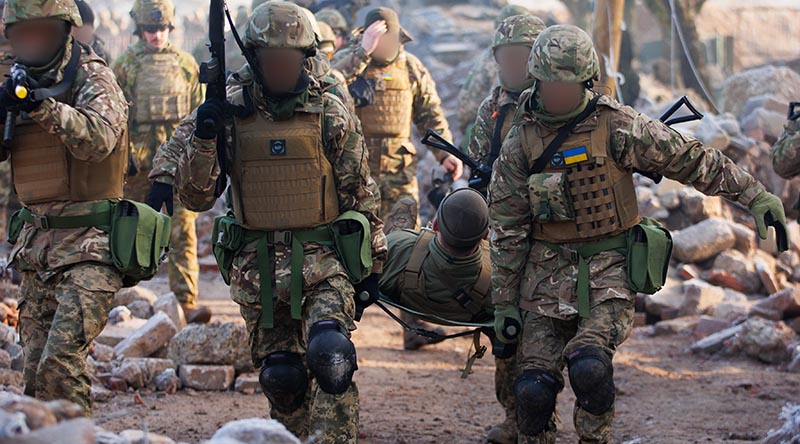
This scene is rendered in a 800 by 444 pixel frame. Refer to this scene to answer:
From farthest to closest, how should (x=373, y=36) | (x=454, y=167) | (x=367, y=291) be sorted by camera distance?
1. (x=373, y=36)
2. (x=454, y=167)
3. (x=367, y=291)

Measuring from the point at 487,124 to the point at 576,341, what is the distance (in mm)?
2312

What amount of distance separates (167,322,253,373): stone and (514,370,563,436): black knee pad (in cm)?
314

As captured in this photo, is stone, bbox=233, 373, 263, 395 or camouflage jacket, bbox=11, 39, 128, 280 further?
stone, bbox=233, 373, 263, 395

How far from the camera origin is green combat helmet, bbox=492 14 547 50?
7.33 metres

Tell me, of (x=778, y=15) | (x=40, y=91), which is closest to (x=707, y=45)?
(x=778, y=15)

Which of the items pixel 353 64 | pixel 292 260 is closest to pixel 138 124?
pixel 353 64

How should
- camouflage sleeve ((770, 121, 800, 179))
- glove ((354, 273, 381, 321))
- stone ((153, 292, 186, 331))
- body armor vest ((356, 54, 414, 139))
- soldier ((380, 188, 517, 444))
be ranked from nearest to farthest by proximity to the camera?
glove ((354, 273, 381, 321)) < soldier ((380, 188, 517, 444)) < camouflage sleeve ((770, 121, 800, 179)) < stone ((153, 292, 186, 331)) < body armor vest ((356, 54, 414, 139))

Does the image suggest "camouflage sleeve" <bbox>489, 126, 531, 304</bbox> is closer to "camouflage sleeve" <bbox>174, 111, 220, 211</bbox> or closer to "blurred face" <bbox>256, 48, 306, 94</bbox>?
"blurred face" <bbox>256, 48, 306, 94</bbox>

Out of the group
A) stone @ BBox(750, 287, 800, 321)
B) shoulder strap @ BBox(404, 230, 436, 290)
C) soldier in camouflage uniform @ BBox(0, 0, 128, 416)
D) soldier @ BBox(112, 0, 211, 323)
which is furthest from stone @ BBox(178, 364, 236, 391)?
stone @ BBox(750, 287, 800, 321)

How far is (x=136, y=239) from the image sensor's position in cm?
561

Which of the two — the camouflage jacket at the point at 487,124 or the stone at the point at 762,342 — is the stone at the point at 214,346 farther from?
the stone at the point at 762,342

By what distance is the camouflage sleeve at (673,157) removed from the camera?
18.1ft

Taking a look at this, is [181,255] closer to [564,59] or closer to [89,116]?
[89,116]

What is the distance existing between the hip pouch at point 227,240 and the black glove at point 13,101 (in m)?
1.17
